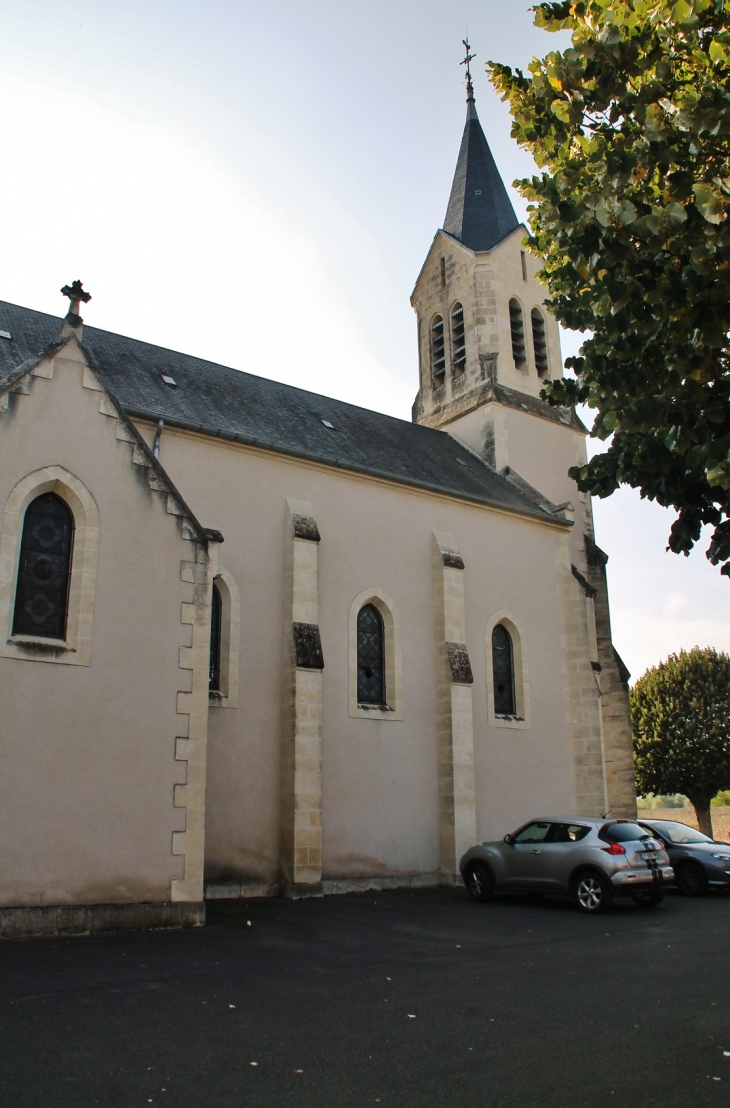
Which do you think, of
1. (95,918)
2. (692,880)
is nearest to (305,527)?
(95,918)

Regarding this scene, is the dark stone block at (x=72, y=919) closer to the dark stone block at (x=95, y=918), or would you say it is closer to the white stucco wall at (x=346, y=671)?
the dark stone block at (x=95, y=918)

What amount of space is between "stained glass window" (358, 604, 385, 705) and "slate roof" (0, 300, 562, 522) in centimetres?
289

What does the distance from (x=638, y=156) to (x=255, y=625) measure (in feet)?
34.5

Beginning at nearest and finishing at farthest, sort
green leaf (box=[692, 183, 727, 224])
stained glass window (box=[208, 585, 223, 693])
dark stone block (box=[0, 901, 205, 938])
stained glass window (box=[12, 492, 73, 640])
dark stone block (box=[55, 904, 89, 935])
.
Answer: green leaf (box=[692, 183, 727, 224]), dark stone block (box=[0, 901, 205, 938]), dark stone block (box=[55, 904, 89, 935]), stained glass window (box=[12, 492, 73, 640]), stained glass window (box=[208, 585, 223, 693])

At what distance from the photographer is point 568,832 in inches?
499

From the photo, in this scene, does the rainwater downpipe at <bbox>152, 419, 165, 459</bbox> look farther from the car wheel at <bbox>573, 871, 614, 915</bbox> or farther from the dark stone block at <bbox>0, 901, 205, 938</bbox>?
the car wheel at <bbox>573, 871, 614, 915</bbox>

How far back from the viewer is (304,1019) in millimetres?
5883

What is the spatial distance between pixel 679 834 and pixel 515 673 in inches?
184

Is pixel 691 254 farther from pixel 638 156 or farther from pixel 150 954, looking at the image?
pixel 150 954

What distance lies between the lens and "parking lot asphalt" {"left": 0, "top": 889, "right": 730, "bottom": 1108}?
4.55 m

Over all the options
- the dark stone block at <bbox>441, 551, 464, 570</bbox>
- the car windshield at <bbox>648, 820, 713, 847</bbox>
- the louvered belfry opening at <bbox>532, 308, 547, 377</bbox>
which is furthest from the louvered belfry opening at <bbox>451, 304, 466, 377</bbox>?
the car windshield at <bbox>648, 820, 713, 847</bbox>

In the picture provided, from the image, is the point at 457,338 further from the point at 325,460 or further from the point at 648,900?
the point at 648,900

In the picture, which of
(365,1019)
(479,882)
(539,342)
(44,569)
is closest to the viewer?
(365,1019)

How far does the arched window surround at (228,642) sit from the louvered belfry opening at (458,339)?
496 inches
